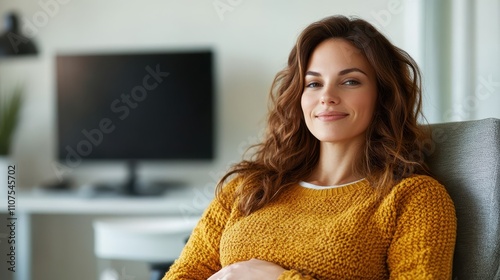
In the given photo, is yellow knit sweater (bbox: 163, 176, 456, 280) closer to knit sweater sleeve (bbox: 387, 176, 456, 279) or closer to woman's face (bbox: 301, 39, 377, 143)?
knit sweater sleeve (bbox: 387, 176, 456, 279)

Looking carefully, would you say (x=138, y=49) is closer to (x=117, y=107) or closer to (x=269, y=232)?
(x=117, y=107)

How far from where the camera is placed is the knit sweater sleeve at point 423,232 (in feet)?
4.15

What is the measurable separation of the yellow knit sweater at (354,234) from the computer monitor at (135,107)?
1735 millimetres

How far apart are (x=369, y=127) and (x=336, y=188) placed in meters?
0.19

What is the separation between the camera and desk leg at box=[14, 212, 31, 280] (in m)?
3.13

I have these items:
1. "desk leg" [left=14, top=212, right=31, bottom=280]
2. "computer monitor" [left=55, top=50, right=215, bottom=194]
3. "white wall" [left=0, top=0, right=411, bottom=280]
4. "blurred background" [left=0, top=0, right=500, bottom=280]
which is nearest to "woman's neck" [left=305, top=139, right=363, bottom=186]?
"blurred background" [left=0, top=0, right=500, bottom=280]

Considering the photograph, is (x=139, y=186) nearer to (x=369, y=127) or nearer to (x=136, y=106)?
(x=136, y=106)

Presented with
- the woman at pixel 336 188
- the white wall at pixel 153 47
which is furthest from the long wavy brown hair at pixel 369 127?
the white wall at pixel 153 47

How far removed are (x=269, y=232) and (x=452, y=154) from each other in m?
0.49

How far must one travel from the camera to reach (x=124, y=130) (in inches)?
127

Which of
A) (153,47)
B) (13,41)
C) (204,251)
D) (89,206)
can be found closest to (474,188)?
(204,251)

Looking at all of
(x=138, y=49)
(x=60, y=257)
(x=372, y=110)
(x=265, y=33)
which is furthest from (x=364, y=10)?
(x=60, y=257)

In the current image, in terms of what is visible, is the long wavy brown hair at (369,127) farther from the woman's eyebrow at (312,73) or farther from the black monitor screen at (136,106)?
the black monitor screen at (136,106)

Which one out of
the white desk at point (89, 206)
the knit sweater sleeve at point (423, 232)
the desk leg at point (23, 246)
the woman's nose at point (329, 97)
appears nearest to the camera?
the knit sweater sleeve at point (423, 232)
